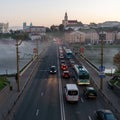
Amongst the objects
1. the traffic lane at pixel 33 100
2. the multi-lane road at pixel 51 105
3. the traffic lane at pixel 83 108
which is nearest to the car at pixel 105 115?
the multi-lane road at pixel 51 105

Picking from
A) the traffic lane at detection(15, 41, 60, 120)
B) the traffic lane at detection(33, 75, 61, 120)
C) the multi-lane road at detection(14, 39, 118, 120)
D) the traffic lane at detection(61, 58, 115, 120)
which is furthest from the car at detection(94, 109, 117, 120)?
the traffic lane at detection(15, 41, 60, 120)

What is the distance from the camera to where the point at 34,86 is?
44281 millimetres

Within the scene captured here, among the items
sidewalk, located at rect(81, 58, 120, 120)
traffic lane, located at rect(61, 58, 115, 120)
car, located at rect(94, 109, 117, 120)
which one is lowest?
traffic lane, located at rect(61, 58, 115, 120)

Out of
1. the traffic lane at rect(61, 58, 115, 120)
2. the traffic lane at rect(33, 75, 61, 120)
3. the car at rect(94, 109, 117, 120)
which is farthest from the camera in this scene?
the traffic lane at rect(33, 75, 61, 120)

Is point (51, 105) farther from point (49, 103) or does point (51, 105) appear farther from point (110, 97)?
point (110, 97)

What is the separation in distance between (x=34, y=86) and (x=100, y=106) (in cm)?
1394

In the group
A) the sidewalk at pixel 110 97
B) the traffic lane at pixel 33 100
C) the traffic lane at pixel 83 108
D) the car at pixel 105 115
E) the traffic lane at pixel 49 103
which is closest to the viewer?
the car at pixel 105 115

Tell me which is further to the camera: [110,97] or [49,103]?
[110,97]

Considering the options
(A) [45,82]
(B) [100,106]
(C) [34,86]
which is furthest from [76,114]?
(A) [45,82]

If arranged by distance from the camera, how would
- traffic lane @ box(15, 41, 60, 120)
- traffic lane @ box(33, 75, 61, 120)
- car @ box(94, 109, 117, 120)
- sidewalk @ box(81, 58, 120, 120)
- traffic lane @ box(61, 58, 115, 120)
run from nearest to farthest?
car @ box(94, 109, 117, 120)
traffic lane @ box(61, 58, 115, 120)
traffic lane @ box(33, 75, 61, 120)
traffic lane @ box(15, 41, 60, 120)
sidewalk @ box(81, 58, 120, 120)

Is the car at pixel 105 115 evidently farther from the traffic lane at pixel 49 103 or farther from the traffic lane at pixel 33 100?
the traffic lane at pixel 33 100

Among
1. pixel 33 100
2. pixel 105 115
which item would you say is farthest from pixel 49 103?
pixel 105 115

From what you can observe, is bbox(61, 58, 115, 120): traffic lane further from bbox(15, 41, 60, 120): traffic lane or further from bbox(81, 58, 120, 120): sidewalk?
bbox(15, 41, 60, 120): traffic lane

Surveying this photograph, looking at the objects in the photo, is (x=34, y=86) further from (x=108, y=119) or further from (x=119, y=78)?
(x=108, y=119)
